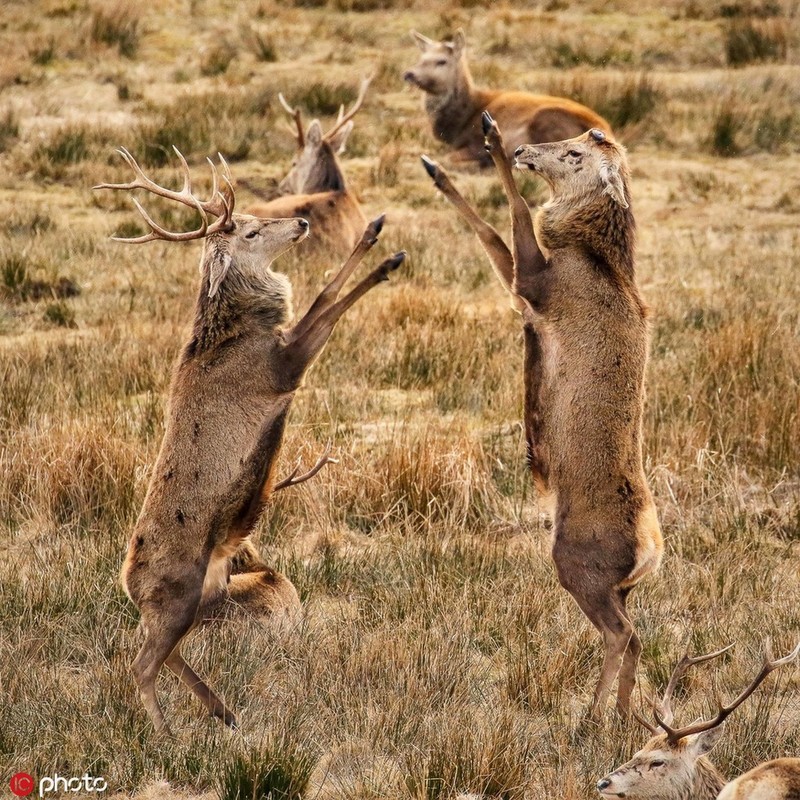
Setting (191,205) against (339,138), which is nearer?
(191,205)

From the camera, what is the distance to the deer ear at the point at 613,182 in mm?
5098

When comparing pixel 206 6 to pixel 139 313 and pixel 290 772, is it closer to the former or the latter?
pixel 139 313

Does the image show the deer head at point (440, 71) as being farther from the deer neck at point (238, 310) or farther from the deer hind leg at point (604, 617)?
the deer hind leg at point (604, 617)

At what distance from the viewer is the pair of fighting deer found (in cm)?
459

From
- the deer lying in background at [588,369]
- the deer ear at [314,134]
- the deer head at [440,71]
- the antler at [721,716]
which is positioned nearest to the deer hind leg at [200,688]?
the deer lying in background at [588,369]

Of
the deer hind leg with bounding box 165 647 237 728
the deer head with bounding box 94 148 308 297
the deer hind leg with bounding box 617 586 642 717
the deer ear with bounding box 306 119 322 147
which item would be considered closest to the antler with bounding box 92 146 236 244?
the deer head with bounding box 94 148 308 297

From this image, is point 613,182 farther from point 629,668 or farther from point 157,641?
point 157,641

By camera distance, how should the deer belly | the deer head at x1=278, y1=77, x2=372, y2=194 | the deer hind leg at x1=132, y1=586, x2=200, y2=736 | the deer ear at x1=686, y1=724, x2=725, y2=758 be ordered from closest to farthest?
1. the deer ear at x1=686, y1=724, x2=725, y2=758
2. the deer hind leg at x1=132, y1=586, x2=200, y2=736
3. the deer belly
4. the deer head at x1=278, y1=77, x2=372, y2=194

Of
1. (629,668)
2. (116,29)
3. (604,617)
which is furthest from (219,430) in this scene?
(116,29)

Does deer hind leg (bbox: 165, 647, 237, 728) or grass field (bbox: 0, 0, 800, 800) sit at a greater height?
deer hind leg (bbox: 165, 647, 237, 728)

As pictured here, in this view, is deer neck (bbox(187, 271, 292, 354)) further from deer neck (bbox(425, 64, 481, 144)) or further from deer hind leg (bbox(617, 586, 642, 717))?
deer neck (bbox(425, 64, 481, 144))

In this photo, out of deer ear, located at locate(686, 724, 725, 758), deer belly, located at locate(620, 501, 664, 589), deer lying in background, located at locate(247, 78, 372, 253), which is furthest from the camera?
deer lying in background, located at locate(247, 78, 372, 253)

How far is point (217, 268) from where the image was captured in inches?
207

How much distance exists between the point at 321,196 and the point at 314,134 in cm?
105
